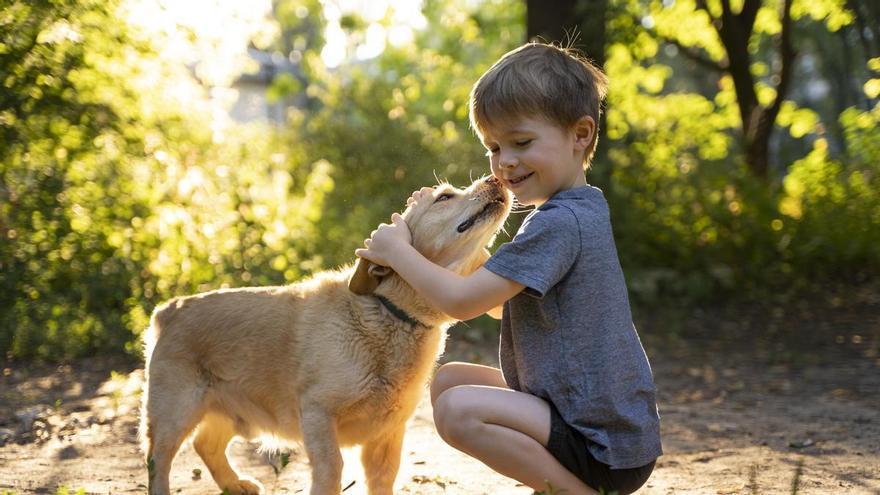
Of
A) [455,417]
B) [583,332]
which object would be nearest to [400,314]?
[455,417]

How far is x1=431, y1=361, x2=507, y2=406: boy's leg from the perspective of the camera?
3.61 meters

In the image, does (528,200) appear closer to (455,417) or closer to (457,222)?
(457,222)

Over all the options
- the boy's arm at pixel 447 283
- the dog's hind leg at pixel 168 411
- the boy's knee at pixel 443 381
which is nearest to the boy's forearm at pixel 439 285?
the boy's arm at pixel 447 283

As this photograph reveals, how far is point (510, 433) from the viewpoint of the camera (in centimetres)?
312

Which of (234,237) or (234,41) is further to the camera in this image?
(234,41)

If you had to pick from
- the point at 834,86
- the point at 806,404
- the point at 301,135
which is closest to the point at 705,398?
the point at 806,404

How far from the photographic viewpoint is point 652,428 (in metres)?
3.19

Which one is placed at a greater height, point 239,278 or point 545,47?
point 545,47

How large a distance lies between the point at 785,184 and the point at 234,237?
236 inches

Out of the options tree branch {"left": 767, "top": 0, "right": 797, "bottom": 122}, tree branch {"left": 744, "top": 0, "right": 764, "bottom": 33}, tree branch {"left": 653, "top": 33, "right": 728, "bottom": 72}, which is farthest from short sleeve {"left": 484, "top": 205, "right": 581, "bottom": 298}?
tree branch {"left": 653, "top": 33, "right": 728, "bottom": 72}

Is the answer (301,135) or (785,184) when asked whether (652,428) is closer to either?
(785,184)

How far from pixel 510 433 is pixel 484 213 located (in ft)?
2.77

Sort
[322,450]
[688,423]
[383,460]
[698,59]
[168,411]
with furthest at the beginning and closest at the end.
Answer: [698,59]
[688,423]
[168,411]
[383,460]
[322,450]

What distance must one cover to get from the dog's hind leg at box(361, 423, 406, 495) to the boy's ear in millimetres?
1316
